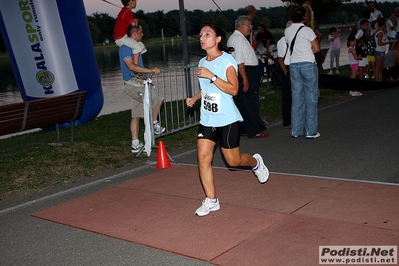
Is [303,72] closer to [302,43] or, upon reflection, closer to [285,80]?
[302,43]

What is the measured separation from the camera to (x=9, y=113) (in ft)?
28.2

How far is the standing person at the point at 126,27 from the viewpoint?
353 inches

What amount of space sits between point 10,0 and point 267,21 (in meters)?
42.0

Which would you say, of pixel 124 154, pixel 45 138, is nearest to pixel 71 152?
pixel 124 154

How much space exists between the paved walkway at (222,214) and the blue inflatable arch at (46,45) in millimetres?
4589

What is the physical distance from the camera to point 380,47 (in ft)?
49.9

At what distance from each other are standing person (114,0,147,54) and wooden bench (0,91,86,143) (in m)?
1.29

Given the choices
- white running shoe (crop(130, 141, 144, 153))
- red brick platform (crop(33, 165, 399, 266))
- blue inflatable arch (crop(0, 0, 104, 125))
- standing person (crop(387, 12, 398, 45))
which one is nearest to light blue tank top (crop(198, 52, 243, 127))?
red brick platform (crop(33, 165, 399, 266))

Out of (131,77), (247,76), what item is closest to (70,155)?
(131,77)

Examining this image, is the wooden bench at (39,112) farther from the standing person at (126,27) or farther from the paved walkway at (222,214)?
the paved walkway at (222,214)

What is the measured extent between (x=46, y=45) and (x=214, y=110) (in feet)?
23.4

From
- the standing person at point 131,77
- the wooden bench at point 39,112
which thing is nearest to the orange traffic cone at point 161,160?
the standing person at point 131,77

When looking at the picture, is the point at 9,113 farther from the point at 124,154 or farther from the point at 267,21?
the point at 267,21

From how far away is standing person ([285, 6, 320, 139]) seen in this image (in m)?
9.12
